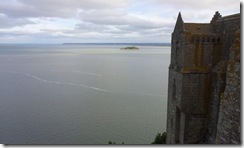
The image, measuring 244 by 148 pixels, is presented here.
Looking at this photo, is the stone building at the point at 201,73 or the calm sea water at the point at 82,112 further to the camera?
the calm sea water at the point at 82,112

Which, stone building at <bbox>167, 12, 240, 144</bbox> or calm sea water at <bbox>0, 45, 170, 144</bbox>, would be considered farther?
calm sea water at <bbox>0, 45, 170, 144</bbox>

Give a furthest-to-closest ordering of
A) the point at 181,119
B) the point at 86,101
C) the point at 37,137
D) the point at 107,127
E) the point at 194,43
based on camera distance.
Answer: the point at 86,101 < the point at 107,127 < the point at 37,137 < the point at 181,119 < the point at 194,43

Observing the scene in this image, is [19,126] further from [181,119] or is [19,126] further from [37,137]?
[181,119]

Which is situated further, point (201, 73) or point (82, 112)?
point (82, 112)

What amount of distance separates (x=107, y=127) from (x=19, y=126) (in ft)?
30.0

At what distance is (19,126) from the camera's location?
29.1 metres

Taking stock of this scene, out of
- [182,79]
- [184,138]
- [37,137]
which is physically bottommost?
[37,137]

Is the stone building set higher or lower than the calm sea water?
higher

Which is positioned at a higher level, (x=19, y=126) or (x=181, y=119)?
(x=181, y=119)

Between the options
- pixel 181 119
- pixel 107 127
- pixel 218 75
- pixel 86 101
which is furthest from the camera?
pixel 86 101

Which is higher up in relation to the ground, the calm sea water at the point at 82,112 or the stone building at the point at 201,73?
the stone building at the point at 201,73

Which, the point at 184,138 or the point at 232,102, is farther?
the point at 184,138

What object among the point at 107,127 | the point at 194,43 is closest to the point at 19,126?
the point at 107,127

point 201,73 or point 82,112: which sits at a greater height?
point 201,73
